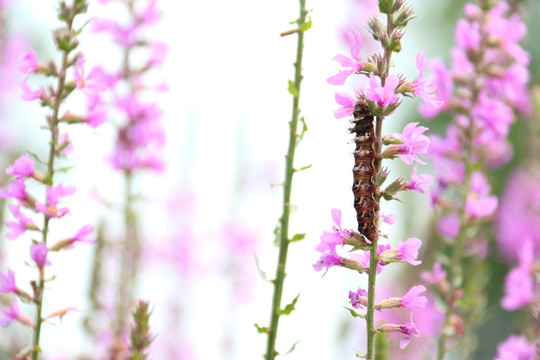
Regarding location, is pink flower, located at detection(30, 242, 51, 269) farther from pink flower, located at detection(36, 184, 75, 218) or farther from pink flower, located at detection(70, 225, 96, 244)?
pink flower, located at detection(70, 225, 96, 244)

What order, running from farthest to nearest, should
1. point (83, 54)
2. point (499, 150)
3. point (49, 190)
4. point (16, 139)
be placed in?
1. point (16, 139)
2. point (499, 150)
3. point (83, 54)
4. point (49, 190)

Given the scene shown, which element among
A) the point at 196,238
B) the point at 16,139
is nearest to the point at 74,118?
the point at 16,139

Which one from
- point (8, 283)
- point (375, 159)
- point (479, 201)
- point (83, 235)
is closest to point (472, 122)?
point (479, 201)

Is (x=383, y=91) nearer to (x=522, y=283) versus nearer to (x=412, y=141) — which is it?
(x=412, y=141)

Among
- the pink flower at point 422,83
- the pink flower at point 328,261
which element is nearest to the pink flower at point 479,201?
the pink flower at point 422,83

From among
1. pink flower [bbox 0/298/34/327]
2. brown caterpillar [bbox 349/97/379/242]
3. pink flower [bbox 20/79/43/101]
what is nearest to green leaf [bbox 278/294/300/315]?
brown caterpillar [bbox 349/97/379/242]

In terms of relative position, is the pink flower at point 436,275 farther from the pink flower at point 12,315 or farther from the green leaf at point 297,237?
the pink flower at point 12,315

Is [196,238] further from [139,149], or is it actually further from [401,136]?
[401,136]
